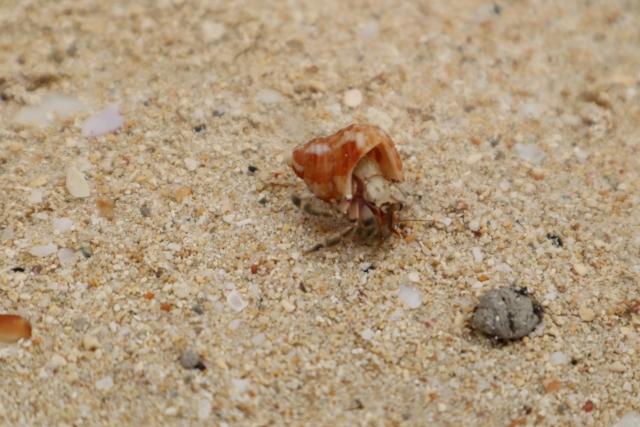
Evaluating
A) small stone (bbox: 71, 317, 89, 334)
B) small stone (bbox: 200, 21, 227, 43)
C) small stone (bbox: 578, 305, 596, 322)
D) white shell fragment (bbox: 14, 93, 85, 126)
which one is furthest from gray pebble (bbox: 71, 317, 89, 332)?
small stone (bbox: 578, 305, 596, 322)

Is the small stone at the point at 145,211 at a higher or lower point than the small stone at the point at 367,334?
lower

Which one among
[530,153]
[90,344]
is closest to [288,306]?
[90,344]

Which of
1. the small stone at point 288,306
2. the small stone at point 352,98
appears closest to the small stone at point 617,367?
the small stone at point 288,306

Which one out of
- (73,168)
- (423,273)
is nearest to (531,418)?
(423,273)

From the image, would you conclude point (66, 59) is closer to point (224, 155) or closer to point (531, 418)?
point (224, 155)

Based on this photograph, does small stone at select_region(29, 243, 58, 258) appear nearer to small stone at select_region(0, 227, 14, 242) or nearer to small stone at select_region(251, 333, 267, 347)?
small stone at select_region(0, 227, 14, 242)

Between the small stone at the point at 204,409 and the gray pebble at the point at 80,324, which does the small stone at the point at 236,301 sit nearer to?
the small stone at the point at 204,409
